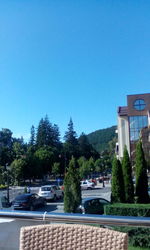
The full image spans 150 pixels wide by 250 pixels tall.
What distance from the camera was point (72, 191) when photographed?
13.3 m

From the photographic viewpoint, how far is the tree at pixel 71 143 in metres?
83.6

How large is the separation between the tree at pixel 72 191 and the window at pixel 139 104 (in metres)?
32.1

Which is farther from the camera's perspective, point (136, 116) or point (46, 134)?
point (46, 134)

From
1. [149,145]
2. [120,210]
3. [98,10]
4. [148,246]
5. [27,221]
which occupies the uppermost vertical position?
[98,10]

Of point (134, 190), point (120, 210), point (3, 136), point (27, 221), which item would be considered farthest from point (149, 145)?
point (3, 136)

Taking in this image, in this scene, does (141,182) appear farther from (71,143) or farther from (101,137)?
(101,137)

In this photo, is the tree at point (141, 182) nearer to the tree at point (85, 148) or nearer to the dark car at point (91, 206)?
the dark car at point (91, 206)

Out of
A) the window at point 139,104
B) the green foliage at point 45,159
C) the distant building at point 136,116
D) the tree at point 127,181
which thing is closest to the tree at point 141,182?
the tree at point 127,181

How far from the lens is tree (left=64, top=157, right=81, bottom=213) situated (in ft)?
42.8

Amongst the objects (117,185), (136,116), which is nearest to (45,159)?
(136,116)

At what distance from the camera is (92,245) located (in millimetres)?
1608

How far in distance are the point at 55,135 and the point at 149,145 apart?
53.7 m

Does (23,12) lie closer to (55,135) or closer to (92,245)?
(92,245)

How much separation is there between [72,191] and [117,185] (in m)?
2.84
